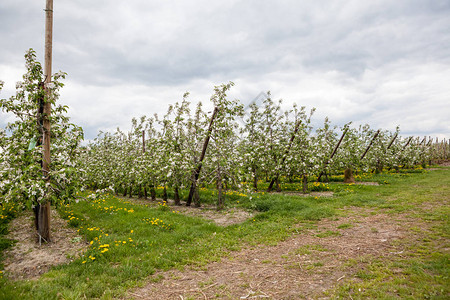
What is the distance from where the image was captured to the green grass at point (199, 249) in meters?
4.83

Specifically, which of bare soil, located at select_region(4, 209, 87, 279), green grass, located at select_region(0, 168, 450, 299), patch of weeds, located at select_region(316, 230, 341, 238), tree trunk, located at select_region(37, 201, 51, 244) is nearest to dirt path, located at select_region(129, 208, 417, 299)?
patch of weeds, located at select_region(316, 230, 341, 238)

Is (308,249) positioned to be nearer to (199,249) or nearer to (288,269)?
(288,269)

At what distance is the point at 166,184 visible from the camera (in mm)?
13664

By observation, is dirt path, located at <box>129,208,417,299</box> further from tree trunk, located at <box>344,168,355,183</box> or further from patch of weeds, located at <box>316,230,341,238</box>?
tree trunk, located at <box>344,168,355,183</box>

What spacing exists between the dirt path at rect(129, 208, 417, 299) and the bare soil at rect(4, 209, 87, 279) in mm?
3091

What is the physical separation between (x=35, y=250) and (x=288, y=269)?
295 inches

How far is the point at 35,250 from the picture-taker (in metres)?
7.25

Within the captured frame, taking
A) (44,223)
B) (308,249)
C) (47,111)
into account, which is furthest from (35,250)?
(308,249)

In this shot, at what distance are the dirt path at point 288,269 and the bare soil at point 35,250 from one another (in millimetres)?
3091

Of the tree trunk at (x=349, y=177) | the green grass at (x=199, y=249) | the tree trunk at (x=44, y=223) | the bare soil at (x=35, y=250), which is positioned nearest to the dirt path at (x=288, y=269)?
the green grass at (x=199, y=249)

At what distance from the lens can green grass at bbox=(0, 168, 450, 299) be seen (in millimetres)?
4828

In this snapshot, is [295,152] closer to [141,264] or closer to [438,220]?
[438,220]

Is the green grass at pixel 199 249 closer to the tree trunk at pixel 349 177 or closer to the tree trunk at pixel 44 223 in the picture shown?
the tree trunk at pixel 44 223

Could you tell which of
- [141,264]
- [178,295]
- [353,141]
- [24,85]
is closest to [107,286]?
[141,264]
